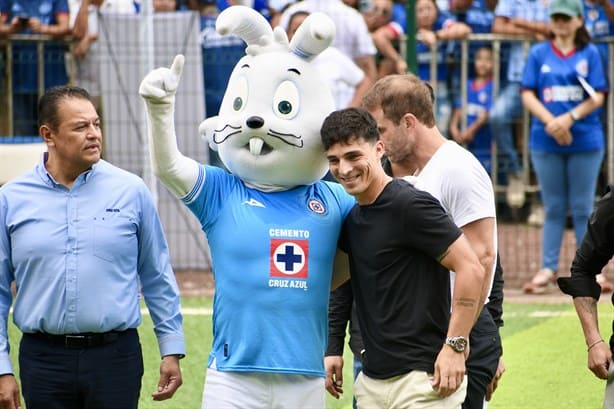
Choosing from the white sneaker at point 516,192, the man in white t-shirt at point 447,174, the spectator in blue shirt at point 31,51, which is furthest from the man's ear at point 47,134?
the white sneaker at point 516,192

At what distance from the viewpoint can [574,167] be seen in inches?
426

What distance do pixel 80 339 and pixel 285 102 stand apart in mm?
1340

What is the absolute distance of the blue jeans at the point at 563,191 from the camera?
10.8 metres

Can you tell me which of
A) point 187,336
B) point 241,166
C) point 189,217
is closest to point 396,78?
point 241,166

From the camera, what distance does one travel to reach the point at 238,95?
531 cm

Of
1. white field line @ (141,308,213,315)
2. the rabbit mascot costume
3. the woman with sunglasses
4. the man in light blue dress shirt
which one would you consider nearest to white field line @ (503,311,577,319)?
the woman with sunglasses

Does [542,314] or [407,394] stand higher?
[407,394]

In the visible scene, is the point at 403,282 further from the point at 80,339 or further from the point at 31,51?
the point at 31,51

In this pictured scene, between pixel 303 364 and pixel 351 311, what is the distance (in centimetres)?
89

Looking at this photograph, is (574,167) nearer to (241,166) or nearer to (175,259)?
(175,259)

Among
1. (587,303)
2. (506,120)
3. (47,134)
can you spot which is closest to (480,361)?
(587,303)

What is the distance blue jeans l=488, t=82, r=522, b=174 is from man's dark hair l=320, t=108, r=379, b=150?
7.84 meters

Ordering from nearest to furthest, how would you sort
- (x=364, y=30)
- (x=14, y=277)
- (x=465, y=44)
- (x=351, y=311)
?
(x=14, y=277), (x=351, y=311), (x=364, y=30), (x=465, y=44)

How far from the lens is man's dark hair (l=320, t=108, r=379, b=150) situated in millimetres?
4941
